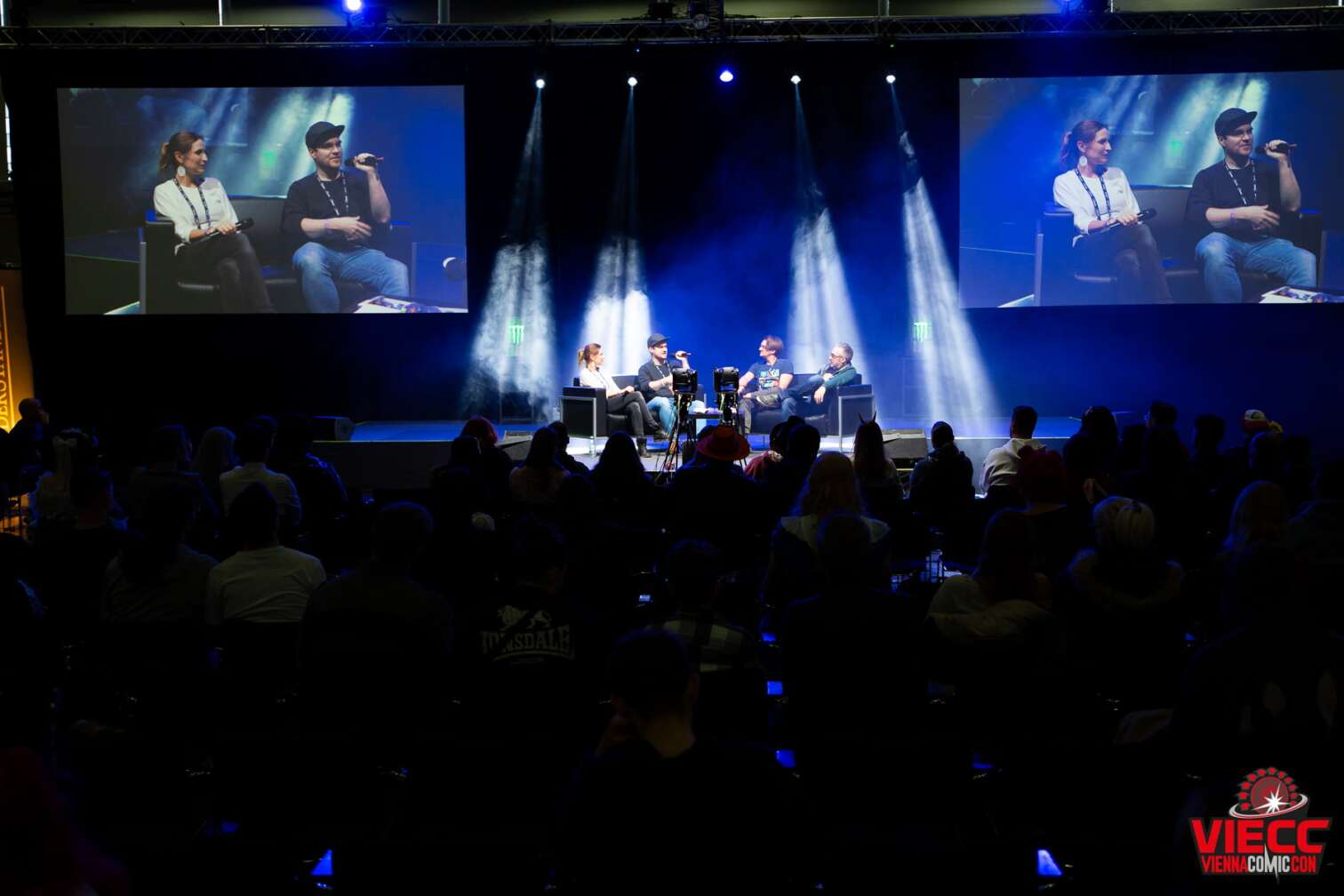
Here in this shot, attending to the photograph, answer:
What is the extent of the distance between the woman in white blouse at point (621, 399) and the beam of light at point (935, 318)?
309 cm

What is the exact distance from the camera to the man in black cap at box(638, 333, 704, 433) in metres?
11.4

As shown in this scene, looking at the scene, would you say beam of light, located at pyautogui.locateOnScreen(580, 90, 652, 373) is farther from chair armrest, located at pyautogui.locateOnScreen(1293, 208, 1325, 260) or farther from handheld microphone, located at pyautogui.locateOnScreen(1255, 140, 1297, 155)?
chair armrest, located at pyautogui.locateOnScreen(1293, 208, 1325, 260)

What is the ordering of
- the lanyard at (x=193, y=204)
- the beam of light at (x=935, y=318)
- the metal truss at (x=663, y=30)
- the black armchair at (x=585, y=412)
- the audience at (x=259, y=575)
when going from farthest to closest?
the beam of light at (x=935, y=318)
the lanyard at (x=193, y=204)
the black armchair at (x=585, y=412)
the metal truss at (x=663, y=30)
the audience at (x=259, y=575)

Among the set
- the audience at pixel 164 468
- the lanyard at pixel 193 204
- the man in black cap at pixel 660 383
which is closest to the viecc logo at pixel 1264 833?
the audience at pixel 164 468

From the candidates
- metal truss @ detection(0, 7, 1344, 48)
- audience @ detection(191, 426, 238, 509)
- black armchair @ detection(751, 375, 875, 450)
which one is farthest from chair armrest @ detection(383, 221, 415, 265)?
audience @ detection(191, 426, 238, 509)

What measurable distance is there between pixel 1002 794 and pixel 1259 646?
63 cm

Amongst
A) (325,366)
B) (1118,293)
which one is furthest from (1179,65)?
(325,366)

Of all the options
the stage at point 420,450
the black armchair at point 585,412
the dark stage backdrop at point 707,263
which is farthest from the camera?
the dark stage backdrop at point 707,263

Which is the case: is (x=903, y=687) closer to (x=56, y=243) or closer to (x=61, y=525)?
(x=61, y=525)

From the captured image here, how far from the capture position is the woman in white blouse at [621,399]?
11.2m

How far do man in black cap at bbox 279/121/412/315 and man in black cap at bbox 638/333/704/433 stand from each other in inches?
106

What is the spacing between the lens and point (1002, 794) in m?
2.61

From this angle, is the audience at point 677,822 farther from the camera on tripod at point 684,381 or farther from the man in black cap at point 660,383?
the man in black cap at point 660,383

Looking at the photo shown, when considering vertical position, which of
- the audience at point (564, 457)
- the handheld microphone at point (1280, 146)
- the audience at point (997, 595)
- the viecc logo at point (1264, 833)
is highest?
the handheld microphone at point (1280, 146)
